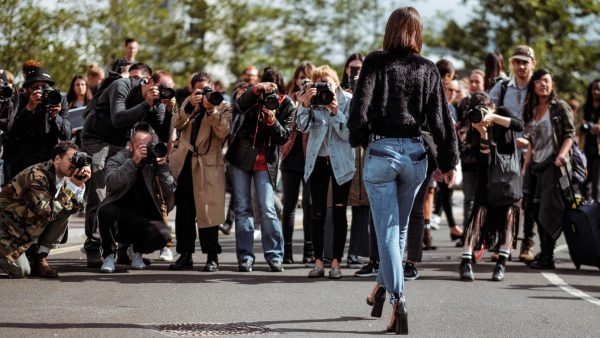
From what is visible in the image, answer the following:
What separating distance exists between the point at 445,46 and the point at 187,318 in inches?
2032

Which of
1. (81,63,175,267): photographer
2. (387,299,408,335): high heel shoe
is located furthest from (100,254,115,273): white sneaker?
(387,299,408,335): high heel shoe

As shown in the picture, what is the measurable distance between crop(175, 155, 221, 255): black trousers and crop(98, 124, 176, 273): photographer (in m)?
0.28

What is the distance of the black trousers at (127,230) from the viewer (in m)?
11.9

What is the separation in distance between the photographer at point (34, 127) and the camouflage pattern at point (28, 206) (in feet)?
3.74

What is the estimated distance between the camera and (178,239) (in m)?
12.5

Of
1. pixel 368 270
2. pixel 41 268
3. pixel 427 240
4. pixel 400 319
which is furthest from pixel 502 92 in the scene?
pixel 400 319

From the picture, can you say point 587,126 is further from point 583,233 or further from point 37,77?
point 37,77

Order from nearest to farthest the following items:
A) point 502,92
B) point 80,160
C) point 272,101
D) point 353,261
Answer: point 80,160
point 272,101
point 353,261
point 502,92

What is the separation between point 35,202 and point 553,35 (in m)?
43.7

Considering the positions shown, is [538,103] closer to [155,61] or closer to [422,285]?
[422,285]

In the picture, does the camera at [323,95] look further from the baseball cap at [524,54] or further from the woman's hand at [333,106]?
the baseball cap at [524,54]

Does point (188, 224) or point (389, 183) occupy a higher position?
point (389, 183)

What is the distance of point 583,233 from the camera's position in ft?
43.8

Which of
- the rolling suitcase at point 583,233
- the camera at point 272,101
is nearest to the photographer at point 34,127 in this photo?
the camera at point 272,101
